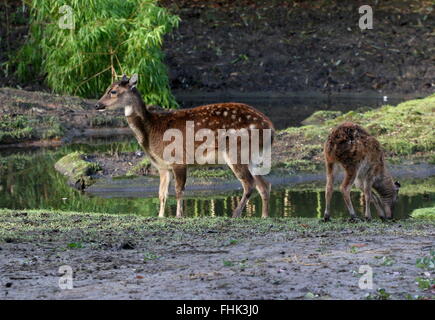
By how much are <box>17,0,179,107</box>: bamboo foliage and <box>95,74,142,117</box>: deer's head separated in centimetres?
863

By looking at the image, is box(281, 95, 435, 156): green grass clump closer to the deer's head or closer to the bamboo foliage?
the bamboo foliage

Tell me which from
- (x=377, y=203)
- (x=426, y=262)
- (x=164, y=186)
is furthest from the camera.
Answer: (x=164, y=186)

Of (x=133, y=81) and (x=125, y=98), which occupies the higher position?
(x=133, y=81)

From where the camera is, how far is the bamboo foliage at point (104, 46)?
2208 centimetres

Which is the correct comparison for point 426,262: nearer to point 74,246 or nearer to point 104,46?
point 74,246

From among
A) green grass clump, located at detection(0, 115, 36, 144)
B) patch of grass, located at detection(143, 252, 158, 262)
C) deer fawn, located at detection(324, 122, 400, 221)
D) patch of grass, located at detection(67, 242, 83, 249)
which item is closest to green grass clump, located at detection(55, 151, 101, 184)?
green grass clump, located at detection(0, 115, 36, 144)

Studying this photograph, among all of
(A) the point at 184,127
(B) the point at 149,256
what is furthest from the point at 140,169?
(B) the point at 149,256

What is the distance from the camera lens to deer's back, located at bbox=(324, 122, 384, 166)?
10695mm

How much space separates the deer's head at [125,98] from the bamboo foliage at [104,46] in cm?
863

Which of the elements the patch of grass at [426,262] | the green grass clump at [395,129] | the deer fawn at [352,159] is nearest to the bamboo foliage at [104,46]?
the green grass clump at [395,129]

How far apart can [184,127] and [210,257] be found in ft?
12.6

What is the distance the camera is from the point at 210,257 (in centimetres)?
855

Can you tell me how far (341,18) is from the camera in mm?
28250
